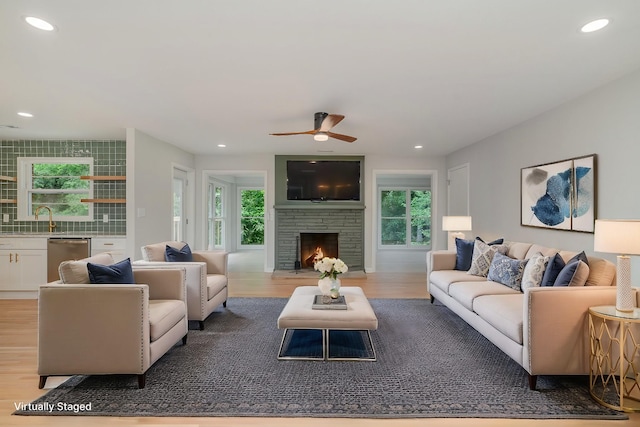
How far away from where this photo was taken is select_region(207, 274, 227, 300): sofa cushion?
3.65 metres

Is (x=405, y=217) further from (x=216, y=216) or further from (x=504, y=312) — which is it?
(x=504, y=312)

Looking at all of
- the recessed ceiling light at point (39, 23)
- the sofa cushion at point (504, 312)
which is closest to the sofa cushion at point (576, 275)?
the sofa cushion at point (504, 312)

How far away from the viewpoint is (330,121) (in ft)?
11.8

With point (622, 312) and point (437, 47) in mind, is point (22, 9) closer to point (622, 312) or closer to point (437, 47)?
point (437, 47)

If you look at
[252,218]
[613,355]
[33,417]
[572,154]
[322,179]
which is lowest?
[33,417]

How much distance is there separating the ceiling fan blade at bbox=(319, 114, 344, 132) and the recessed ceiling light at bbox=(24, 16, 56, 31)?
2.29 m

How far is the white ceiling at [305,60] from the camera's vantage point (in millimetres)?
1913

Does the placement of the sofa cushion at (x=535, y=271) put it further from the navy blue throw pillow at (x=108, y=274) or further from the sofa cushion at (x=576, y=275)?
the navy blue throw pillow at (x=108, y=274)

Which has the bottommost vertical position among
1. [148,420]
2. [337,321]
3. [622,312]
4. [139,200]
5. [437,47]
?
[148,420]

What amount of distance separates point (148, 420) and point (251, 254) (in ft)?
24.1

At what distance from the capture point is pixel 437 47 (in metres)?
2.31

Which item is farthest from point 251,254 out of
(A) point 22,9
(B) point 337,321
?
(A) point 22,9

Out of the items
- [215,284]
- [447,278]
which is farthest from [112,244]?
[447,278]

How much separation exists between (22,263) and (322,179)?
486 centimetres
